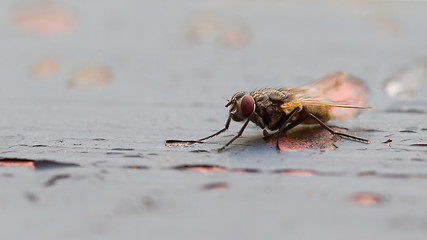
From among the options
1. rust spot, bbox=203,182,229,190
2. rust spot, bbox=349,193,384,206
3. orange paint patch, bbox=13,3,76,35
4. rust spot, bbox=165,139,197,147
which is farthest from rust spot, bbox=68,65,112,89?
rust spot, bbox=349,193,384,206

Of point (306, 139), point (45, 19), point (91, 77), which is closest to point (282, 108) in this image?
point (306, 139)

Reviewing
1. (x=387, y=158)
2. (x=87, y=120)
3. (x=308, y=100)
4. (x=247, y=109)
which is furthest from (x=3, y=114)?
(x=387, y=158)

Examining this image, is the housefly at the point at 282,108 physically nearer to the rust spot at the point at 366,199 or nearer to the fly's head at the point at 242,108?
the fly's head at the point at 242,108

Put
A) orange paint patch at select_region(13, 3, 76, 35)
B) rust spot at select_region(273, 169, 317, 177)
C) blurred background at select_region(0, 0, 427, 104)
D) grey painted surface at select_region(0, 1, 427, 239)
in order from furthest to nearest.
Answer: orange paint patch at select_region(13, 3, 76, 35) → blurred background at select_region(0, 0, 427, 104) → rust spot at select_region(273, 169, 317, 177) → grey painted surface at select_region(0, 1, 427, 239)

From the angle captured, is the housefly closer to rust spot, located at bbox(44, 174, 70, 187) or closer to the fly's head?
the fly's head

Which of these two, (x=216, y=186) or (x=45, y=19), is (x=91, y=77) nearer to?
(x=45, y=19)

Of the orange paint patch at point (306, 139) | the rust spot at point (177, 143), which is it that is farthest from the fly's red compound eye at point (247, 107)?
the rust spot at point (177, 143)
